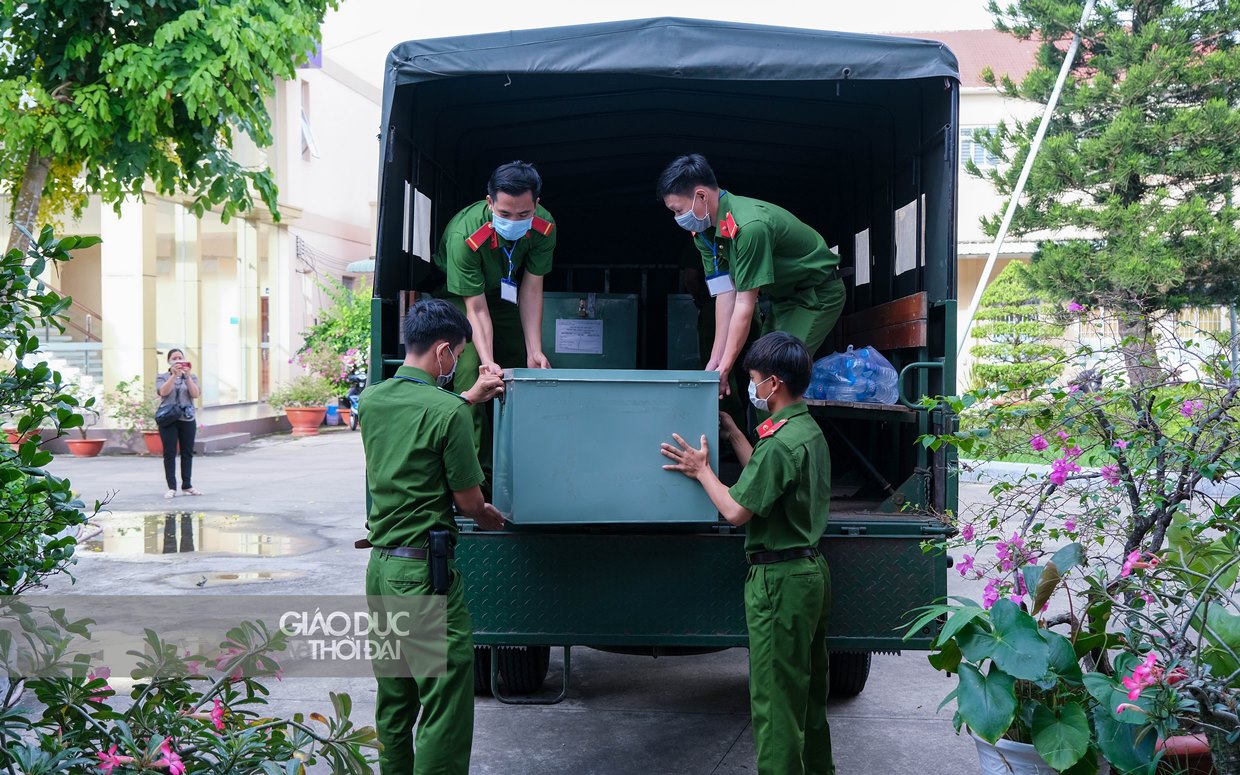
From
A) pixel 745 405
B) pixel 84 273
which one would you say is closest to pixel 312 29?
pixel 745 405

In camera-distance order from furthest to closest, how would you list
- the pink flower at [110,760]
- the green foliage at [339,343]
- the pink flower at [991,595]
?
1. the green foliage at [339,343]
2. the pink flower at [991,595]
3. the pink flower at [110,760]

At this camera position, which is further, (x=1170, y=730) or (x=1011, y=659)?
(x=1011, y=659)

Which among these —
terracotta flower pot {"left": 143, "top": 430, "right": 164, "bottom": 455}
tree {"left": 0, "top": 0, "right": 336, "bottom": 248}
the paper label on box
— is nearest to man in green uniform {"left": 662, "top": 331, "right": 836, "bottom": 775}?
the paper label on box

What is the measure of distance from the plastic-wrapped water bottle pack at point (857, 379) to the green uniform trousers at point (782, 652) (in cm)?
129

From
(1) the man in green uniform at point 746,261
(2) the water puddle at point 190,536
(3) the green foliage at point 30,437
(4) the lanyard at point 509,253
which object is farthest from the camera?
(2) the water puddle at point 190,536

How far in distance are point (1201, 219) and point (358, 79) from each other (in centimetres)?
2171

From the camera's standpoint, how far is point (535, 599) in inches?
157

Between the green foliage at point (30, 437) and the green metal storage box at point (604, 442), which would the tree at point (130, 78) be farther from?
the green foliage at point (30, 437)

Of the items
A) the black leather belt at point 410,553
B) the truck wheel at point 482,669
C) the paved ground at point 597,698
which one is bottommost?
the paved ground at point 597,698

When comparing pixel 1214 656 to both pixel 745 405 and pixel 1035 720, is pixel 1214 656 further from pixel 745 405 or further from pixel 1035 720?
pixel 745 405

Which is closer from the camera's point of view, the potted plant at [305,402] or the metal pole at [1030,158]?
the metal pole at [1030,158]

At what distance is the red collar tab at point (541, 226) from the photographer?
15.4 ft

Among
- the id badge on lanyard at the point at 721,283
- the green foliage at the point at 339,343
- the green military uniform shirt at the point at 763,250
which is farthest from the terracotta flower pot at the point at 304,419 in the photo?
the id badge on lanyard at the point at 721,283

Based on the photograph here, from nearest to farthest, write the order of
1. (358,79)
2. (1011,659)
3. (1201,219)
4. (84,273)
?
1. (1011,659)
2. (1201,219)
3. (84,273)
4. (358,79)
